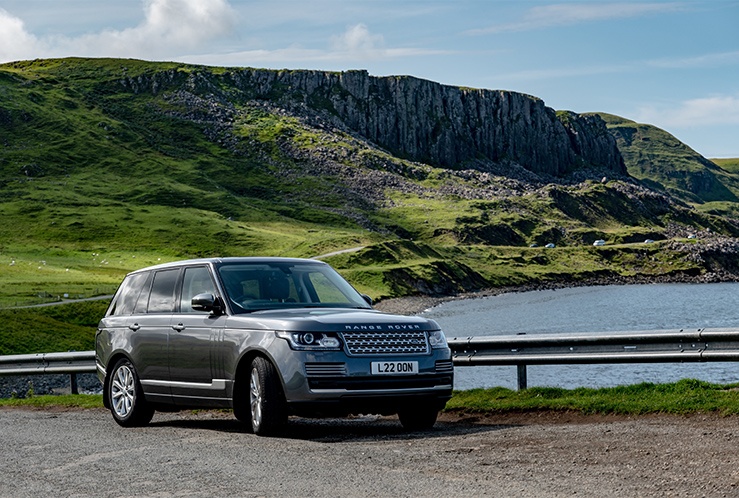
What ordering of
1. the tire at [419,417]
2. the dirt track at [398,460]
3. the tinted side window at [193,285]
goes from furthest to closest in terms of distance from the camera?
1. the tinted side window at [193,285]
2. the tire at [419,417]
3. the dirt track at [398,460]

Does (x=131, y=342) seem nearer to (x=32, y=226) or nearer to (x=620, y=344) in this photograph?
(x=620, y=344)

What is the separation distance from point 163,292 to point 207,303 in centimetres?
195

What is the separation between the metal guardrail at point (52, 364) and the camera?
76.0 ft

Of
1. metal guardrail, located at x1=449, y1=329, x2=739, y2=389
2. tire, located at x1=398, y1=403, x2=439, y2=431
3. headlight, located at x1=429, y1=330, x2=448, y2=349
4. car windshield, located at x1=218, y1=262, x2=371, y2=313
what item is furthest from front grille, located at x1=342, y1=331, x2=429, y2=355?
metal guardrail, located at x1=449, y1=329, x2=739, y2=389

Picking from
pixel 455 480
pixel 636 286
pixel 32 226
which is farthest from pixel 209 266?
pixel 636 286

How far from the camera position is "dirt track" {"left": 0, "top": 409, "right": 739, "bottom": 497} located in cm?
916

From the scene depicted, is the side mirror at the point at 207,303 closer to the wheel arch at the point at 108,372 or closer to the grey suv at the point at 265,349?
the grey suv at the point at 265,349

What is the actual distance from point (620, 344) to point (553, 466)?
6.34m

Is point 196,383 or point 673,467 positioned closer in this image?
point 673,467

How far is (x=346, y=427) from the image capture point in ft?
48.7

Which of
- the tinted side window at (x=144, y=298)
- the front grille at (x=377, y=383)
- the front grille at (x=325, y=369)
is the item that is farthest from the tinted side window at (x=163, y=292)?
the front grille at (x=377, y=383)

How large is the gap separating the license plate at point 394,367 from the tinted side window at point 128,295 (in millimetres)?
5351

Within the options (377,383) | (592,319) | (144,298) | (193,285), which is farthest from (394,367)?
(592,319)

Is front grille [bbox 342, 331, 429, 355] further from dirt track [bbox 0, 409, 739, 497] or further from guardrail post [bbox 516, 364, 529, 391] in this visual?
guardrail post [bbox 516, 364, 529, 391]
